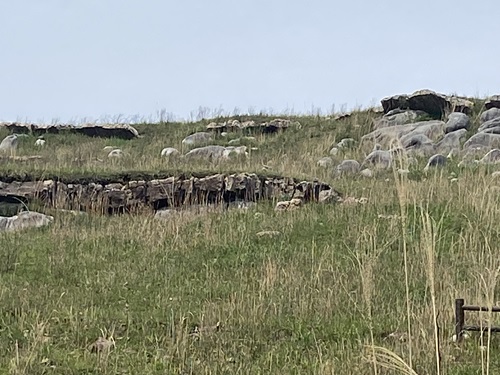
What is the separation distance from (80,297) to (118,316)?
2.10 ft

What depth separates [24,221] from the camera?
9.23 metres

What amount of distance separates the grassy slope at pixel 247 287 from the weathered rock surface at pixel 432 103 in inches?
285

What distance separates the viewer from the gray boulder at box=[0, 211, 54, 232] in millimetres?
9023

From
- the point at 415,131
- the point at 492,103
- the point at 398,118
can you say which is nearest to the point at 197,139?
the point at 398,118

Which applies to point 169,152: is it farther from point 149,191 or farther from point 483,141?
point 483,141

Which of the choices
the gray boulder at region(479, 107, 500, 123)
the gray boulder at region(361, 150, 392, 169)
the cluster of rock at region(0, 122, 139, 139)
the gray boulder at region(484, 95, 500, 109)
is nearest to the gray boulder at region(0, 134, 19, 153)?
the cluster of rock at region(0, 122, 139, 139)

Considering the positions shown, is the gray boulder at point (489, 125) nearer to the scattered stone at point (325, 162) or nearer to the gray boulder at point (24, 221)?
the scattered stone at point (325, 162)

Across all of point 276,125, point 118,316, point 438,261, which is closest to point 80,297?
point 118,316

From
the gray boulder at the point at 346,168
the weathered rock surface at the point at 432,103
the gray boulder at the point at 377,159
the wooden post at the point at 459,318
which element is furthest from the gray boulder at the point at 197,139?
the wooden post at the point at 459,318

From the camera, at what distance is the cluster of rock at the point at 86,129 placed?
1844cm

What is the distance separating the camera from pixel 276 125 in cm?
1786

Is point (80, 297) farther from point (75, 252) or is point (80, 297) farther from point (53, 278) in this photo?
point (75, 252)

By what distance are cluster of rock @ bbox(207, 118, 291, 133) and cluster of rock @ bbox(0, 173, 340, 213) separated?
7.25 metres

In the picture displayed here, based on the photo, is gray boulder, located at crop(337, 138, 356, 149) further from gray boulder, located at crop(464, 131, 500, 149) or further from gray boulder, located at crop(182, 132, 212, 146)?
gray boulder, located at crop(182, 132, 212, 146)
